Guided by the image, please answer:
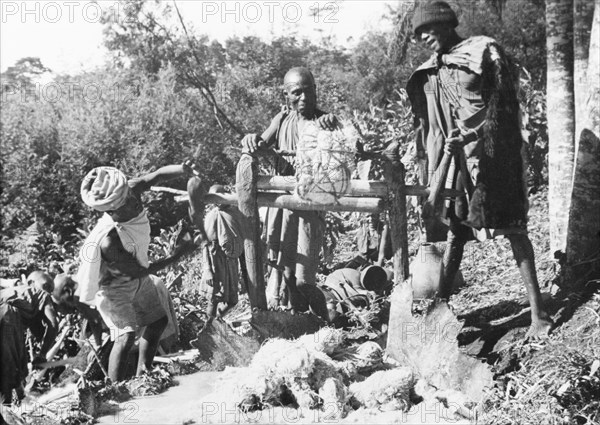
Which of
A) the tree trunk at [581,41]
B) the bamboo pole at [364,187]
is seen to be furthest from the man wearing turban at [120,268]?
the tree trunk at [581,41]

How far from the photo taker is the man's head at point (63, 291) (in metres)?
7.01

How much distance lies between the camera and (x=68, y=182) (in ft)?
36.5

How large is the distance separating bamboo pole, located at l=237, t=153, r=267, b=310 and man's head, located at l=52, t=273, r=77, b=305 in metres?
1.54

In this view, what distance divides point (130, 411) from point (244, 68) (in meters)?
9.12

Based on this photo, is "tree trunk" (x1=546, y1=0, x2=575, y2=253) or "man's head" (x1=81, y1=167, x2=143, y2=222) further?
"tree trunk" (x1=546, y1=0, x2=575, y2=253)

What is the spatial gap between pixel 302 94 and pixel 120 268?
6.36 feet

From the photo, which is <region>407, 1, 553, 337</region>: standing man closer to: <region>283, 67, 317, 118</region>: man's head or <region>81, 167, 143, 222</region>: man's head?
<region>283, 67, 317, 118</region>: man's head

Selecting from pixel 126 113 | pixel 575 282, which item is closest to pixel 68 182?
pixel 126 113

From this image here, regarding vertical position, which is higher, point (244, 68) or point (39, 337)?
point (244, 68)

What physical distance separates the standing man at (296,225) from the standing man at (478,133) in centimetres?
89

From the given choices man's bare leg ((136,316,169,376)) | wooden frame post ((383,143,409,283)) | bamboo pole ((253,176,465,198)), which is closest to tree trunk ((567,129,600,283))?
bamboo pole ((253,176,465,198))

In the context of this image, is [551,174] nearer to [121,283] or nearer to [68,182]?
[121,283]

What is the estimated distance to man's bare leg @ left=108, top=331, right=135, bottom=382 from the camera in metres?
5.79

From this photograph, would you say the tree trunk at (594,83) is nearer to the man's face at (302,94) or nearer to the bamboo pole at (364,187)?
the bamboo pole at (364,187)
